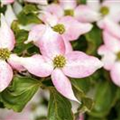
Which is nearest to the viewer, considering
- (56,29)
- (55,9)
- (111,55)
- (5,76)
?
(5,76)

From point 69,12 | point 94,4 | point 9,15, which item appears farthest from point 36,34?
point 94,4

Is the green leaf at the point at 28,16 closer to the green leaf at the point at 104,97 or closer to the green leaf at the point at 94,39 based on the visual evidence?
the green leaf at the point at 94,39

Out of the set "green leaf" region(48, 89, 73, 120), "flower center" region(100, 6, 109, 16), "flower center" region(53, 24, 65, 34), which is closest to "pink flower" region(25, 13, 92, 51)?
"flower center" region(53, 24, 65, 34)

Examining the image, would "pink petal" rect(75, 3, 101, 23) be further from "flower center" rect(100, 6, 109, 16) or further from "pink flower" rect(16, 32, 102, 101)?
"pink flower" rect(16, 32, 102, 101)

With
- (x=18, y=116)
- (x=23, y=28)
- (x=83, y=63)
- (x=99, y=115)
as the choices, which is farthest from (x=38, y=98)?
(x=83, y=63)

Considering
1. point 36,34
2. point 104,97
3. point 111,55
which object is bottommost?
point 104,97

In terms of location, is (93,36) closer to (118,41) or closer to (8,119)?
(118,41)

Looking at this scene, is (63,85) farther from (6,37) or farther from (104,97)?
(104,97)
